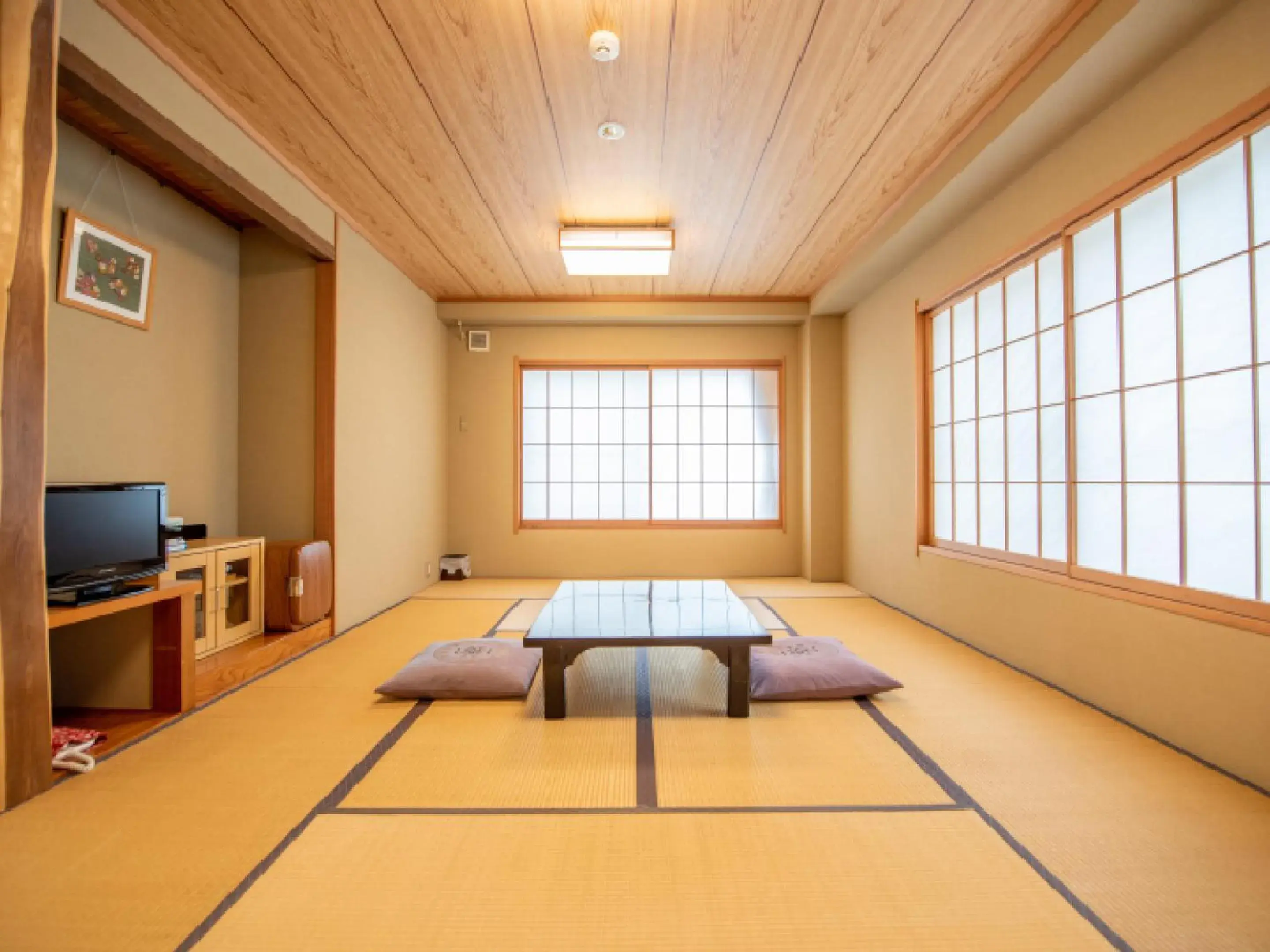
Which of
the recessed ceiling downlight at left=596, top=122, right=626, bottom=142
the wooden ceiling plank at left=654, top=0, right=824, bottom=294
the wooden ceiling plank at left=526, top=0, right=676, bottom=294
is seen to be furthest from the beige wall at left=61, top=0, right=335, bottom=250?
the wooden ceiling plank at left=654, top=0, right=824, bottom=294

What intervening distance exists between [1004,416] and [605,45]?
2.75 metres

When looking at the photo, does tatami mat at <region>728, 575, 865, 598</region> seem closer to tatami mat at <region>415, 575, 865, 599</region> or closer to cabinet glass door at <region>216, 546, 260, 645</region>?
tatami mat at <region>415, 575, 865, 599</region>

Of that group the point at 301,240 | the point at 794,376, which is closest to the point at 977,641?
the point at 794,376

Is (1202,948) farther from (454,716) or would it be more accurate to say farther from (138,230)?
(138,230)

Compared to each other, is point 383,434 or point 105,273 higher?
point 105,273

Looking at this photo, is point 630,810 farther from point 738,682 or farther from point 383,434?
point 383,434

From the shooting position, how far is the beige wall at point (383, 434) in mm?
3701

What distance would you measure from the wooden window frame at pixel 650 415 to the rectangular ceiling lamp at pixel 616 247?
1.68 meters

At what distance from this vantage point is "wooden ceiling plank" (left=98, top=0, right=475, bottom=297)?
2094 millimetres

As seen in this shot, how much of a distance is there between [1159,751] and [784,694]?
1.30 m

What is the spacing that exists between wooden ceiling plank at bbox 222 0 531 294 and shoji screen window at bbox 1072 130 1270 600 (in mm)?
3036

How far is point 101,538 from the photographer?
6.90ft

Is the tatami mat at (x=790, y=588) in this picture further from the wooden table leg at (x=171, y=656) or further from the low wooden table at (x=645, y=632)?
the wooden table leg at (x=171, y=656)

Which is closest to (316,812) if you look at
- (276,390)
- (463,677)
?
(463,677)
